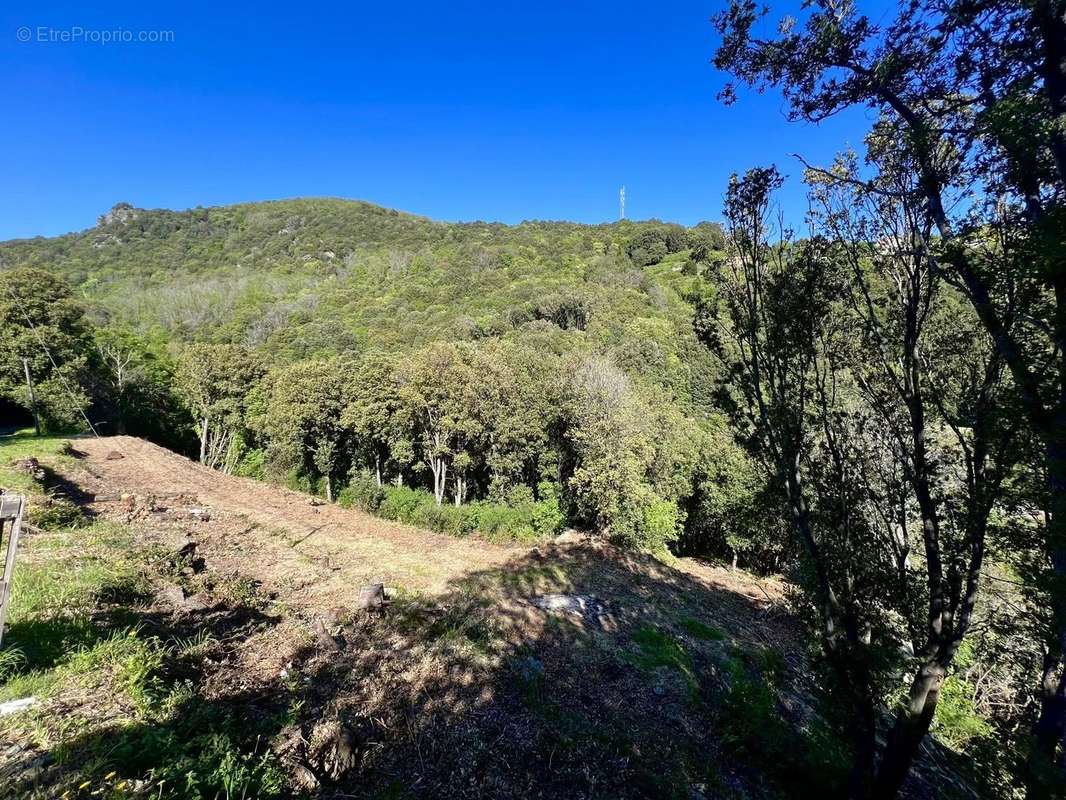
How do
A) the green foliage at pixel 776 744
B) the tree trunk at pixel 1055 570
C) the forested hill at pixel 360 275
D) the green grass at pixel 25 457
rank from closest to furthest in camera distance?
the tree trunk at pixel 1055 570, the green foliage at pixel 776 744, the green grass at pixel 25 457, the forested hill at pixel 360 275

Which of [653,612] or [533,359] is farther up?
[533,359]

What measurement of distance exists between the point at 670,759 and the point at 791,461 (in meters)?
3.86

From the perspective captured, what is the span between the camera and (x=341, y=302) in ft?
204

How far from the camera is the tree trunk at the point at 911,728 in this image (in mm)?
3766

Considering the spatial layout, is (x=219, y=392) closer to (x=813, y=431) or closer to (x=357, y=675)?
(x=357, y=675)

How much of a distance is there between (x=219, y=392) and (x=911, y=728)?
30.3 m

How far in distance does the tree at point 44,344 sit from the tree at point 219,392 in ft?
14.9

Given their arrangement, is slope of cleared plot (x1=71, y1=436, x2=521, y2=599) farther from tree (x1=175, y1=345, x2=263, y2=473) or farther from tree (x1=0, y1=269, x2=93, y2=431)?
tree (x1=175, y1=345, x2=263, y2=473)

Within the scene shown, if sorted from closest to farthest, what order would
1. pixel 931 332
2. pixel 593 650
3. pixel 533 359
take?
pixel 931 332 → pixel 593 650 → pixel 533 359

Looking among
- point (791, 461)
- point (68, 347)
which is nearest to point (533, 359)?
point (791, 461)

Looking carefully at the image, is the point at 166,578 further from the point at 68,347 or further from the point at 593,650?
the point at 68,347

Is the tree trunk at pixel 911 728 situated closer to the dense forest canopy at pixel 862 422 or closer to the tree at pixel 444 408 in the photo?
the dense forest canopy at pixel 862 422

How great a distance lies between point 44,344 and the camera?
20.6 meters

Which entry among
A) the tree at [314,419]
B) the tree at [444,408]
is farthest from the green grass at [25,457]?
the tree at [444,408]
